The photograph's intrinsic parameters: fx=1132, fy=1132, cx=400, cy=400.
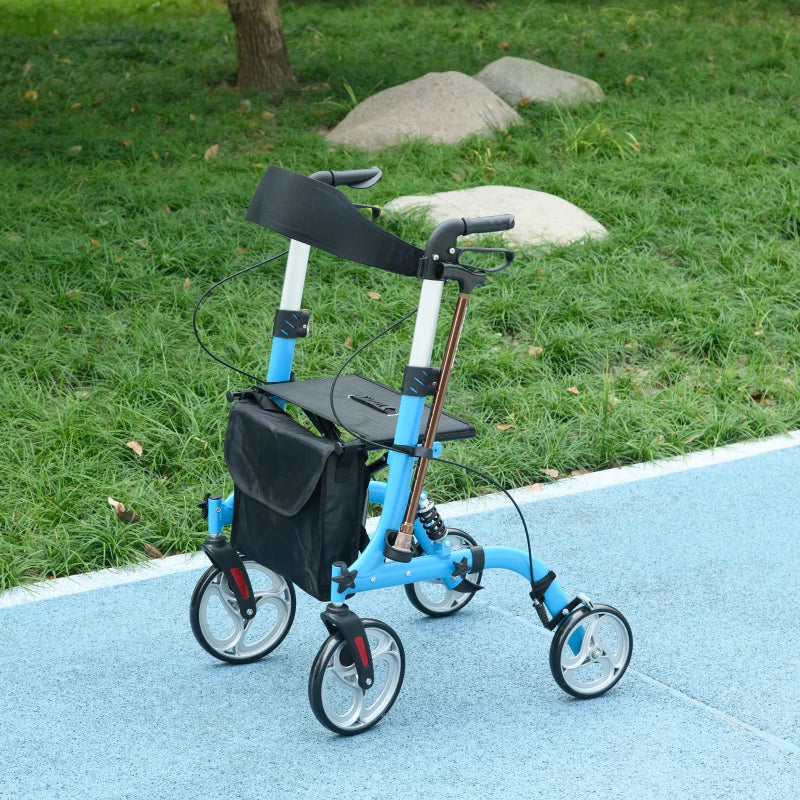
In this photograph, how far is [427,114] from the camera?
8.59 m

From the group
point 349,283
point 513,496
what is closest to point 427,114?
point 349,283

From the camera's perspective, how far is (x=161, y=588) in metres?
3.95

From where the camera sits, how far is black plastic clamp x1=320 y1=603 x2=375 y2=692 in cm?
284

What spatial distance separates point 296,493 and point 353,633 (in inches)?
15.2

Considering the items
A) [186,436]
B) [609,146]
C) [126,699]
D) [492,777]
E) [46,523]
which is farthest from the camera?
[609,146]

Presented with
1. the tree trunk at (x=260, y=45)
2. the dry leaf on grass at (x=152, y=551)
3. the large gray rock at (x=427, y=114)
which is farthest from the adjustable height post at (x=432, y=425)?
the tree trunk at (x=260, y=45)

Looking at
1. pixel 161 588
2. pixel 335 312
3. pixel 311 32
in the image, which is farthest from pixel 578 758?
pixel 311 32

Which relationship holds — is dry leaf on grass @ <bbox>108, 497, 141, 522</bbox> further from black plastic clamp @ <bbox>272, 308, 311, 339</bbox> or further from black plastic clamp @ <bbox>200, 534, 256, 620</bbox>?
black plastic clamp @ <bbox>272, 308, 311, 339</bbox>

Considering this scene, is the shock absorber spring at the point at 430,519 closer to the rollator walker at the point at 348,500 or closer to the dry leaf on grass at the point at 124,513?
the rollator walker at the point at 348,500

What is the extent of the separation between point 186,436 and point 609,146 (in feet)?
15.5

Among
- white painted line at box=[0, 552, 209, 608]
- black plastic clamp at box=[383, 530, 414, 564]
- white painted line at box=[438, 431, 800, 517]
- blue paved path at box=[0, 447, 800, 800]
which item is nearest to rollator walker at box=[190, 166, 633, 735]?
black plastic clamp at box=[383, 530, 414, 564]

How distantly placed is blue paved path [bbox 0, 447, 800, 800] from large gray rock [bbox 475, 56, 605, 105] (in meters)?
5.68

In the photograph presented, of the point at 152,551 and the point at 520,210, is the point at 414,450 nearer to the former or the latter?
the point at 152,551

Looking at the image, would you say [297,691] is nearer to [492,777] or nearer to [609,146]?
[492,777]
